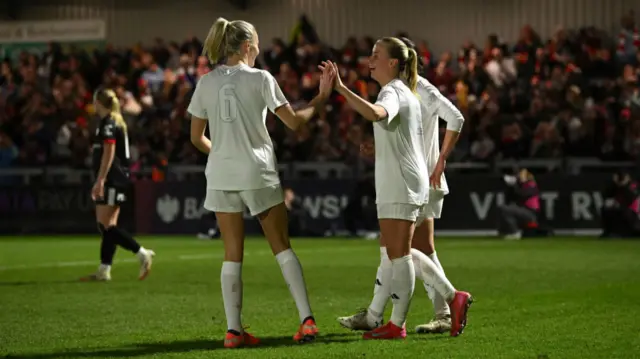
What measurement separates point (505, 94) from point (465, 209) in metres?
3.13

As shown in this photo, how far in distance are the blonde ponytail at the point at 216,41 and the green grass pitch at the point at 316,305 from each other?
2.00 metres

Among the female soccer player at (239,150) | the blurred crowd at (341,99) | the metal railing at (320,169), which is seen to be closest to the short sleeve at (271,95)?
the female soccer player at (239,150)

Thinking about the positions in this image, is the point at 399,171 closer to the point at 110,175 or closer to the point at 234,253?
the point at 234,253

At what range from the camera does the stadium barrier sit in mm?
24031

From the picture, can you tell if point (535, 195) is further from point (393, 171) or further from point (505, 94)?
point (393, 171)

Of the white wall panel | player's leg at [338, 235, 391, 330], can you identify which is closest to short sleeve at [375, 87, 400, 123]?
player's leg at [338, 235, 391, 330]

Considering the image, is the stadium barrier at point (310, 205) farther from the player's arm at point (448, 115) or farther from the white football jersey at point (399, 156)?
the white football jersey at point (399, 156)

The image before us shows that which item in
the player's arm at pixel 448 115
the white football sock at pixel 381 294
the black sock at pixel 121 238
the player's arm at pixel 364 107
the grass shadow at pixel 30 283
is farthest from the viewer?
the black sock at pixel 121 238

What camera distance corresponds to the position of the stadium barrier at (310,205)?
24031 millimetres

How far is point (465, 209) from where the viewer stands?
965 inches

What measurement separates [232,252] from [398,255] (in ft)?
3.80

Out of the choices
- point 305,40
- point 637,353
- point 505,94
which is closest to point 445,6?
point 305,40

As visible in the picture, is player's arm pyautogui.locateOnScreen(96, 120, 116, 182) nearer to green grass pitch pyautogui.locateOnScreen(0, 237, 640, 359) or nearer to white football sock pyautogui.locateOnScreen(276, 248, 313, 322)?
green grass pitch pyautogui.locateOnScreen(0, 237, 640, 359)

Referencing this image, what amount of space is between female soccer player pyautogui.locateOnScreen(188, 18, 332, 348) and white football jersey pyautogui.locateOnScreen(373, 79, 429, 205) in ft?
1.72
